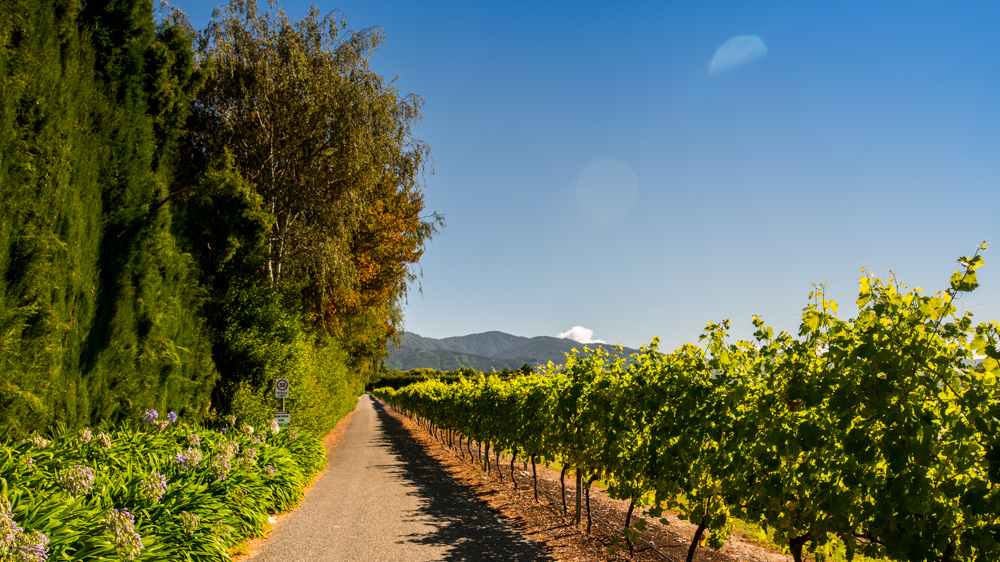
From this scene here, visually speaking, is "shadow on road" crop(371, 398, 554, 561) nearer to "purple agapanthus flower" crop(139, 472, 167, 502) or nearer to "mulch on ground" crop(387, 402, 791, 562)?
"mulch on ground" crop(387, 402, 791, 562)

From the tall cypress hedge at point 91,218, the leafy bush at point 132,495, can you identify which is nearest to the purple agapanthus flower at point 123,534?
the leafy bush at point 132,495

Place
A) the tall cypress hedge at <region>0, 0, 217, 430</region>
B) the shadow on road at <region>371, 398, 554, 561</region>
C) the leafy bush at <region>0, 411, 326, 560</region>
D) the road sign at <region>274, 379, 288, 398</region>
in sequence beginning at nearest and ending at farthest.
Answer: the leafy bush at <region>0, 411, 326, 560</region> → the tall cypress hedge at <region>0, 0, 217, 430</region> → the shadow on road at <region>371, 398, 554, 561</region> → the road sign at <region>274, 379, 288, 398</region>

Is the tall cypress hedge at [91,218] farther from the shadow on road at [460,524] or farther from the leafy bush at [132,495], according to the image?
the shadow on road at [460,524]

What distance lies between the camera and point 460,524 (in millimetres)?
7836

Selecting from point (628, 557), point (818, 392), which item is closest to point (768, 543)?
point (628, 557)

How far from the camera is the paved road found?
6270 millimetres

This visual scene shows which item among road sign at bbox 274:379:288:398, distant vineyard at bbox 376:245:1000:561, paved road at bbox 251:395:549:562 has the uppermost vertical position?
distant vineyard at bbox 376:245:1000:561

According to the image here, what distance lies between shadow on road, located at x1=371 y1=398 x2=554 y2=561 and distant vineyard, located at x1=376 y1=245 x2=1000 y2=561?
2009 millimetres

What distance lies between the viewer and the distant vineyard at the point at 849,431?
2.46 metres

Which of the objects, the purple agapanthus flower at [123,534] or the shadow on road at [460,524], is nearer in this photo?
the purple agapanthus flower at [123,534]

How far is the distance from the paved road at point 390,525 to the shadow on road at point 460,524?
0.01 metres

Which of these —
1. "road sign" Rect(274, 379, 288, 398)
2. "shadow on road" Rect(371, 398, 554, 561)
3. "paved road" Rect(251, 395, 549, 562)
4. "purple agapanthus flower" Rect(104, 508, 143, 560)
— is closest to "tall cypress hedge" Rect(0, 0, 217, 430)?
"road sign" Rect(274, 379, 288, 398)

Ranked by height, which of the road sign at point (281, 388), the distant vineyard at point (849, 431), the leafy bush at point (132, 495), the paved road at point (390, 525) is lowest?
the paved road at point (390, 525)

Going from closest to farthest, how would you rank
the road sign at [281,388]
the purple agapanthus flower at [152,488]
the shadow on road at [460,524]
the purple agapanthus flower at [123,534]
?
the purple agapanthus flower at [123,534] < the purple agapanthus flower at [152,488] < the shadow on road at [460,524] < the road sign at [281,388]
